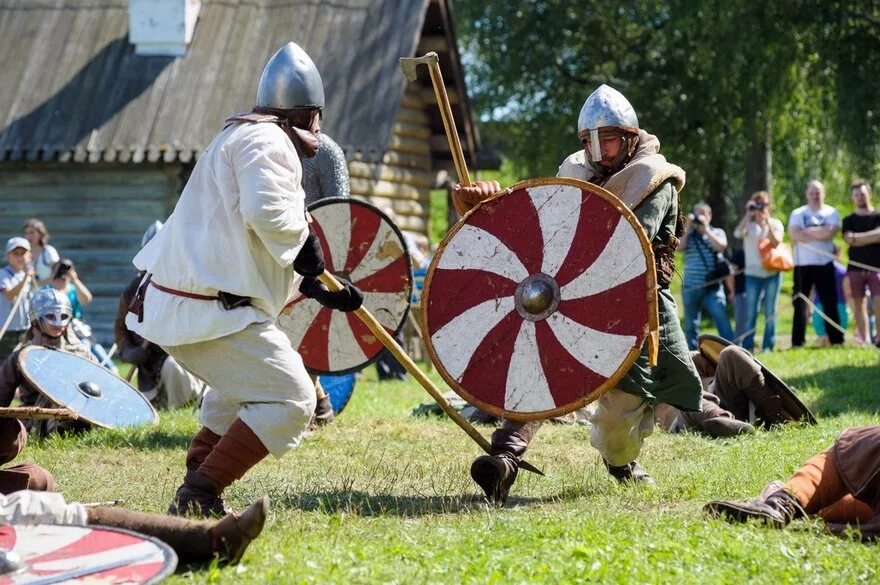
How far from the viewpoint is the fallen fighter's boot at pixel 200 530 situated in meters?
4.08

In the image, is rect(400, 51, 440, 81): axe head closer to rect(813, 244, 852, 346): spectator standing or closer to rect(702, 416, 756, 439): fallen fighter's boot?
rect(702, 416, 756, 439): fallen fighter's boot

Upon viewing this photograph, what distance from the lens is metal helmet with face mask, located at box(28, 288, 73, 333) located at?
8.92 metres

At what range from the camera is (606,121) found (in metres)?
5.80

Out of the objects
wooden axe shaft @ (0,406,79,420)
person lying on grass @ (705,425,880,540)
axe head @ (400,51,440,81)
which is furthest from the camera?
axe head @ (400,51,440,81)

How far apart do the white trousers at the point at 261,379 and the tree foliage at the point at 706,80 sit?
13.0 metres

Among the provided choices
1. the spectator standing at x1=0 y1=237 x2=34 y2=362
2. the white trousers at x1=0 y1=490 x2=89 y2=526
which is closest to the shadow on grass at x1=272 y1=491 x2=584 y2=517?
the white trousers at x1=0 y1=490 x2=89 y2=526

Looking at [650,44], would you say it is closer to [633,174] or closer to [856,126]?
[856,126]

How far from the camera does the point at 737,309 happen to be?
554 inches

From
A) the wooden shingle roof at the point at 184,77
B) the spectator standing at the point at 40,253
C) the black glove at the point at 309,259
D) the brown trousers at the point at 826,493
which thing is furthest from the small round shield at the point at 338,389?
the wooden shingle roof at the point at 184,77

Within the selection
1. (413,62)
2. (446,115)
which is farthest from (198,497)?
(413,62)

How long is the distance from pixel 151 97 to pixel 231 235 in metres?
12.2

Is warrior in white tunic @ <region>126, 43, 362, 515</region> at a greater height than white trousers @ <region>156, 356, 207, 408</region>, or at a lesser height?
greater

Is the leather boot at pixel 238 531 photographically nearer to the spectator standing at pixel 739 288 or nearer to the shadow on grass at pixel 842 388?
the shadow on grass at pixel 842 388

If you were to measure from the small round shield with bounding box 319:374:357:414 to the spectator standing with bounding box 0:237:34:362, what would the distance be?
368 cm
